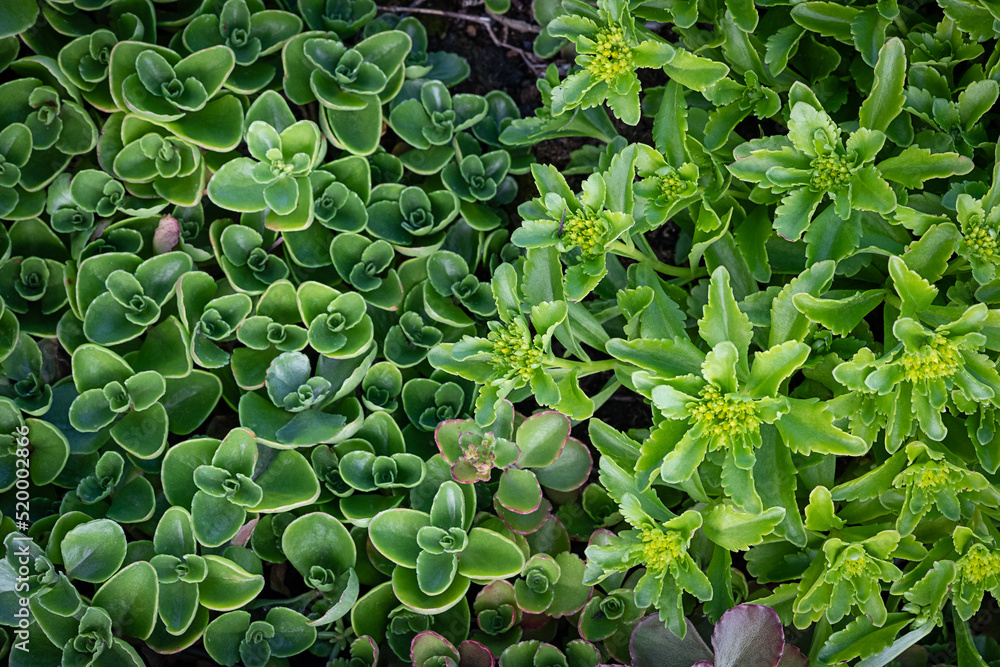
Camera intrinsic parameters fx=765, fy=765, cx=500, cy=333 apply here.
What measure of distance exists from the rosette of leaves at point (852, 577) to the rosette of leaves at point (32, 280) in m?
1.80

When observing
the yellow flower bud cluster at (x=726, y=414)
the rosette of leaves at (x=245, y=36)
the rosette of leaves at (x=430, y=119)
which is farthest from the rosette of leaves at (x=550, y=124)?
the yellow flower bud cluster at (x=726, y=414)

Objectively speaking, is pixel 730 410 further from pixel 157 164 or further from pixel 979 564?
pixel 157 164

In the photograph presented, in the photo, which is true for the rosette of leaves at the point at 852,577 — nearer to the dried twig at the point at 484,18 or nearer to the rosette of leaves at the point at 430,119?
the rosette of leaves at the point at 430,119

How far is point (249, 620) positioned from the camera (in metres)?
1.71

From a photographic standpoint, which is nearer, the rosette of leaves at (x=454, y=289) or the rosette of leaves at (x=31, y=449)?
the rosette of leaves at (x=31, y=449)

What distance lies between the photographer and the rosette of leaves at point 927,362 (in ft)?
4.23

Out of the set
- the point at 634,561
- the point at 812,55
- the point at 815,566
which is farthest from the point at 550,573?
the point at 812,55

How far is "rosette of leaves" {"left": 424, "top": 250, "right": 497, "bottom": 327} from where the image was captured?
1881mm

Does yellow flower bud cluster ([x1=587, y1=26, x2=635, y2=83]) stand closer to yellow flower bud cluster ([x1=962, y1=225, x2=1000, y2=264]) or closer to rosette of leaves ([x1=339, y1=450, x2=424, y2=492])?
yellow flower bud cluster ([x1=962, y1=225, x2=1000, y2=264])

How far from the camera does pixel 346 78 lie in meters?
1.86

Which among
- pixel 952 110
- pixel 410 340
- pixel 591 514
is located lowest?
pixel 591 514

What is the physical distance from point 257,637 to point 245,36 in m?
1.44

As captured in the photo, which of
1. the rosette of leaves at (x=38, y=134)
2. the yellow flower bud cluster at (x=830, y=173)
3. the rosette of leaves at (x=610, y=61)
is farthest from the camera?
the rosette of leaves at (x=38, y=134)

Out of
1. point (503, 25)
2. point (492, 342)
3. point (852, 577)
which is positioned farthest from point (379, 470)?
point (503, 25)
